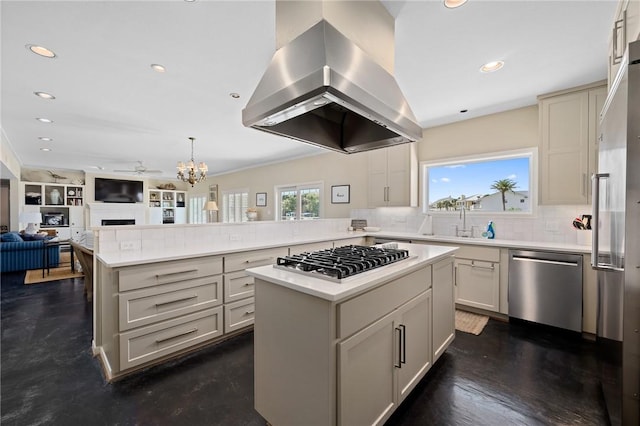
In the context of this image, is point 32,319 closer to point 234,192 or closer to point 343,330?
point 343,330

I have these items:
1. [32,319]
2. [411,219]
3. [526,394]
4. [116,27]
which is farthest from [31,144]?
[526,394]

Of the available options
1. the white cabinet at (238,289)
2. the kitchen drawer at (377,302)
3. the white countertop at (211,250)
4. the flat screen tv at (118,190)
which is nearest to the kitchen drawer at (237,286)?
the white cabinet at (238,289)

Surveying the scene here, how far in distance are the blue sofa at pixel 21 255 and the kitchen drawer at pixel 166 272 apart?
5.55 meters

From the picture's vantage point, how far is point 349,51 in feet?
4.66

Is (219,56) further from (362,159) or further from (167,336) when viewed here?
(362,159)

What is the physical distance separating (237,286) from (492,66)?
324 cm

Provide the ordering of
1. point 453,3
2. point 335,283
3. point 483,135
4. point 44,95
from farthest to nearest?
point 483,135, point 44,95, point 453,3, point 335,283

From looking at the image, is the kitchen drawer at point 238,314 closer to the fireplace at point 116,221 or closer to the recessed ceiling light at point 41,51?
the recessed ceiling light at point 41,51

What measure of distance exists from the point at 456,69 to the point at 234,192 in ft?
23.5

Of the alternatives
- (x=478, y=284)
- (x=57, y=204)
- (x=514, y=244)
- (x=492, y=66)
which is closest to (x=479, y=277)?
(x=478, y=284)

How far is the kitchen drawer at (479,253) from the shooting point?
3033 millimetres

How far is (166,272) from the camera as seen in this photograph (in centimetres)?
216

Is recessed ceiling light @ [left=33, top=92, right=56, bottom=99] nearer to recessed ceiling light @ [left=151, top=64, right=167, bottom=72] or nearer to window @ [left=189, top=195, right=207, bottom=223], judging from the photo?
recessed ceiling light @ [left=151, top=64, right=167, bottom=72]

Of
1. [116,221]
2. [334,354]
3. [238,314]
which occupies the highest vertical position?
[116,221]
